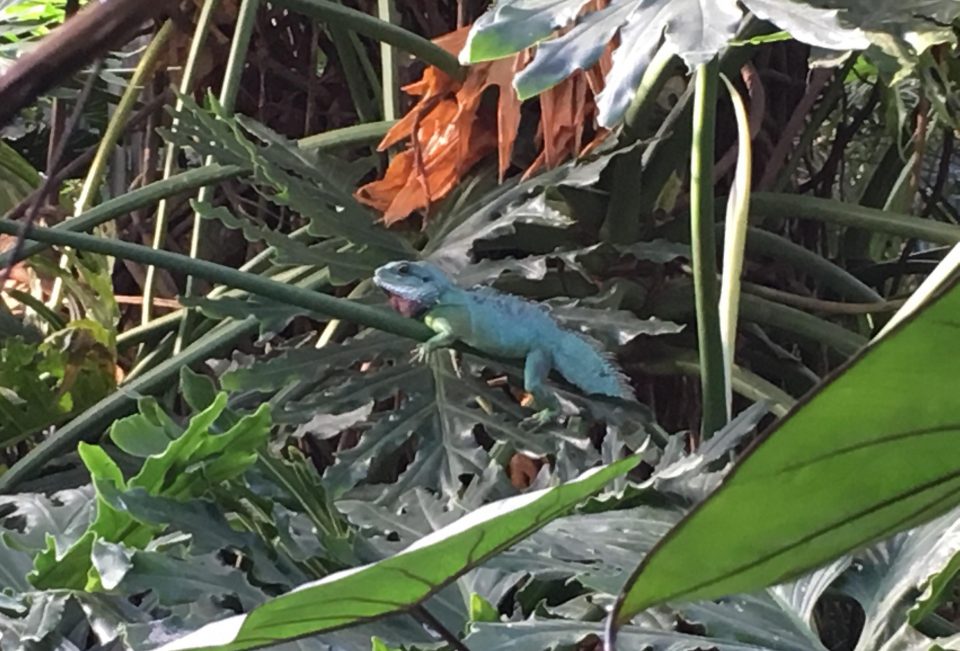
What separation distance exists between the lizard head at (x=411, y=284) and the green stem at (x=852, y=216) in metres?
0.29

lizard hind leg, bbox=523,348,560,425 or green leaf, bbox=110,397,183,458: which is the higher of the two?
green leaf, bbox=110,397,183,458

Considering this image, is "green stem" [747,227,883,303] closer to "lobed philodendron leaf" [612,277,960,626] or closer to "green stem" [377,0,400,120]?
"green stem" [377,0,400,120]

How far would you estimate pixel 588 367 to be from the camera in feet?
3.08

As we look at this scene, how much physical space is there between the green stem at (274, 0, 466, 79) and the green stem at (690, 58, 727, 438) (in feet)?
0.95

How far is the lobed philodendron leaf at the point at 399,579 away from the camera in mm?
255

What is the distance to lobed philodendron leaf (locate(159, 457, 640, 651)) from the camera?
25 centimetres

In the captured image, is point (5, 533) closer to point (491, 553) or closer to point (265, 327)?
point (265, 327)

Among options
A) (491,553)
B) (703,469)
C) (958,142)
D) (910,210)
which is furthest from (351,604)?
(958,142)

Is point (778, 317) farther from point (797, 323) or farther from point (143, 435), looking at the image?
point (143, 435)

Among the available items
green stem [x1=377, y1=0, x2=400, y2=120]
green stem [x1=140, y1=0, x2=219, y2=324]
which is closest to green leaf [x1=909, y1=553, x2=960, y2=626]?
green stem [x1=377, y1=0, x2=400, y2=120]

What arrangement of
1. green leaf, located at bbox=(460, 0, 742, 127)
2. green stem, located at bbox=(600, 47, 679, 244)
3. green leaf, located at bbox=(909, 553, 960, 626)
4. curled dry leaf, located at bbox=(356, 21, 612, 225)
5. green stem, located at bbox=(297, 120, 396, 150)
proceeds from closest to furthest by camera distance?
1. green leaf, located at bbox=(909, 553, 960, 626)
2. green leaf, located at bbox=(460, 0, 742, 127)
3. green stem, located at bbox=(600, 47, 679, 244)
4. curled dry leaf, located at bbox=(356, 21, 612, 225)
5. green stem, located at bbox=(297, 120, 396, 150)

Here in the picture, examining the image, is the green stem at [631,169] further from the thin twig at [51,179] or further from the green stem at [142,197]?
the thin twig at [51,179]

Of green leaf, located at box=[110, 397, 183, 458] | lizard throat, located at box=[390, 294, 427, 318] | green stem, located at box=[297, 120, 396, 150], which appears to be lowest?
lizard throat, located at box=[390, 294, 427, 318]

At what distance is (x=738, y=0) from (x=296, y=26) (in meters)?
0.81
